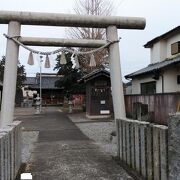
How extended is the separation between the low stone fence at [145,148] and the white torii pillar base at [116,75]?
1.27 m

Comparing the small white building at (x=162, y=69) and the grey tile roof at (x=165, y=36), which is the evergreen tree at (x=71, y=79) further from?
the grey tile roof at (x=165, y=36)

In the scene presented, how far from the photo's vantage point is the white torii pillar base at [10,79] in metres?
9.64

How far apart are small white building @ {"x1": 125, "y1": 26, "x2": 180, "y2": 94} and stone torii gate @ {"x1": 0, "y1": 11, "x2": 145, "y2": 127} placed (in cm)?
828

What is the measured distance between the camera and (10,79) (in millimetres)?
9695

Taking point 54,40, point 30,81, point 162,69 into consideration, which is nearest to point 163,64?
point 162,69

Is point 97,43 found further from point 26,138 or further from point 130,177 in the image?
point 26,138

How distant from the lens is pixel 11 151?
661 centimetres

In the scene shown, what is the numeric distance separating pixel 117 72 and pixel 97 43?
1.06 meters

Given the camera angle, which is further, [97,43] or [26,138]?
[26,138]

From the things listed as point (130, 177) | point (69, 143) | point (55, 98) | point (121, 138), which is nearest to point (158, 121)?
point (69, 143)

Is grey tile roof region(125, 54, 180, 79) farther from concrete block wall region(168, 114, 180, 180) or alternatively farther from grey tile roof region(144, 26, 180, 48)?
concrete block wall region(168, 114, 180, 180)

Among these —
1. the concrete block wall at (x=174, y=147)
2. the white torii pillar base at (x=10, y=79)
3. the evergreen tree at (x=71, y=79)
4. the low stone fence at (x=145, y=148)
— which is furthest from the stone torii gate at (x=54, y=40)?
the evergreen tree at (x=71, y=79)

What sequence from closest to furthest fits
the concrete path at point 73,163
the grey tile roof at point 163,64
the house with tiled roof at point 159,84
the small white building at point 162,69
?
the concrete path at point 73,163
the house with tiled roof at point 159,84
the grey tile roof at point 163,64
the small white building at point 162,69

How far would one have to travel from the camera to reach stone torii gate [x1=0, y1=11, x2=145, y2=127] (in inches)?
381
